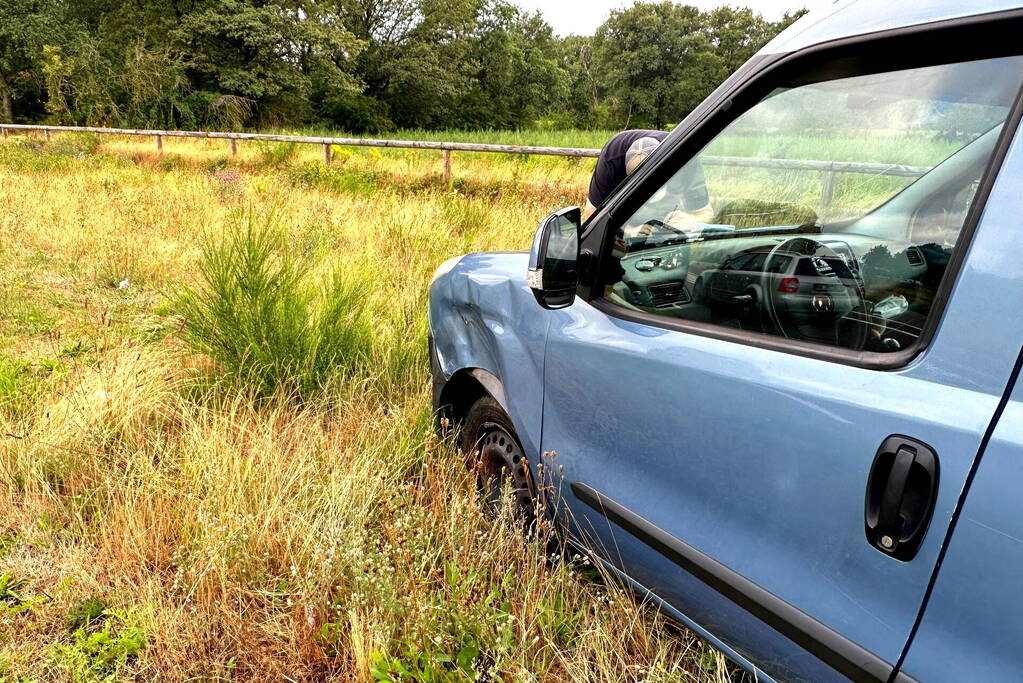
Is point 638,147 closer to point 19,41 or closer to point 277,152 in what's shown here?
point 277,152

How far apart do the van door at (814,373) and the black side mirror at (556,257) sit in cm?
7

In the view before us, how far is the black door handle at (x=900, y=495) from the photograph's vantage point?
1.09 m

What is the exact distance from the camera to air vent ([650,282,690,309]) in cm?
174

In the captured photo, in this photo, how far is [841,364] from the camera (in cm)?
127

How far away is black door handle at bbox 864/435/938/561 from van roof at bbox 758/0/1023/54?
27.8 inches

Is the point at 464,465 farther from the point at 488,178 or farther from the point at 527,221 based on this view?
the point at 488,178

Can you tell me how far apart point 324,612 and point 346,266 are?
2991mm

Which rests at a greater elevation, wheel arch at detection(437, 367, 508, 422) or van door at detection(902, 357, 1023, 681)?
van door at detection(902, 357, 1023, 681)

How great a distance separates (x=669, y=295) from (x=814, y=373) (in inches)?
21.2

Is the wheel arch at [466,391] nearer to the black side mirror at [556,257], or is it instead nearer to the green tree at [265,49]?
the black side mirror at [556,257]

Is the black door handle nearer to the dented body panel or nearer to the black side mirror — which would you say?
the black side mirror

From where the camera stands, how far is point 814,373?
4.23 ft

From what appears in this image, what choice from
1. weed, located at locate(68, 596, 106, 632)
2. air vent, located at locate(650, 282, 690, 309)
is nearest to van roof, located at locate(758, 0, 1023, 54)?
air vent, located at locate(650, 282, 690, 309)

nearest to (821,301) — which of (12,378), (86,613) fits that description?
(86,613)
